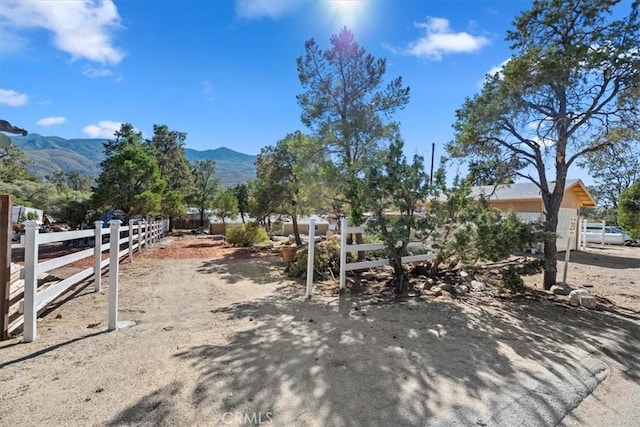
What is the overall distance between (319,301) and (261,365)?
2.72m

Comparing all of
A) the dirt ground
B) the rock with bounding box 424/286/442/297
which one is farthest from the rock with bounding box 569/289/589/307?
the rock with bounding box 424/286/442/297

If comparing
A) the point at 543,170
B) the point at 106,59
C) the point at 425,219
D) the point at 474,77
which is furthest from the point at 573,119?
the point at 106,59

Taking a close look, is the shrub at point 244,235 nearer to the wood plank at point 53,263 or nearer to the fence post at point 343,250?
the fence post at point 343,250

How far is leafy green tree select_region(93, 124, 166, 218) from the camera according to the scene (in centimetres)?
1617

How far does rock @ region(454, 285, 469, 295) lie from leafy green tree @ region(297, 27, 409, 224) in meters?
Answer: 4.00

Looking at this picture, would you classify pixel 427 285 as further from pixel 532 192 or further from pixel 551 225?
pixel 532 192

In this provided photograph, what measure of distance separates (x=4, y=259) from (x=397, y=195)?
5361 mm

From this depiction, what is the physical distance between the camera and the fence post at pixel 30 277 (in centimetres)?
315

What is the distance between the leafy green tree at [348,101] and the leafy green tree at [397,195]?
9.42 ft

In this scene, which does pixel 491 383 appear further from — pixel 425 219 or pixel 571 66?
pixel 571 66

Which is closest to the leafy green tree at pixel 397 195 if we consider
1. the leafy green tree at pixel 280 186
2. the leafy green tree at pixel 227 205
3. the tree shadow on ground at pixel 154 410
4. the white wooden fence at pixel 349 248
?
the white wooden fence at pixel 349 248

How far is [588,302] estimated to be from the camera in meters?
5.42

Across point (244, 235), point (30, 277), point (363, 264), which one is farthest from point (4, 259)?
point (244, 235)

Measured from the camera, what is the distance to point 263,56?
1041 cm
